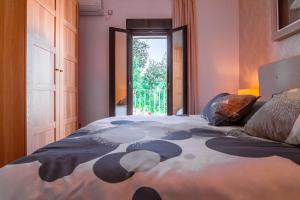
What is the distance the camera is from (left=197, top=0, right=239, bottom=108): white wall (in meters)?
3.59

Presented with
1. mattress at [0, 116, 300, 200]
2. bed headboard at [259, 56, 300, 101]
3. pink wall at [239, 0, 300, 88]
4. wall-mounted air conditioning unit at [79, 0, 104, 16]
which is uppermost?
wall-mounted air conditioning unit at [79, 0, 104, 16]

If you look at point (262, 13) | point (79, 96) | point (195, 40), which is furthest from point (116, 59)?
point (262, 13)

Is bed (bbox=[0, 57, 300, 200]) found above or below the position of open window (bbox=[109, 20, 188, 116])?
below

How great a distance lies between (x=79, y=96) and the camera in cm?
379

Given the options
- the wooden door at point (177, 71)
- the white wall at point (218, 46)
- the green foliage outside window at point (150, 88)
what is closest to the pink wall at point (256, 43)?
the white wall at point (218, 46)

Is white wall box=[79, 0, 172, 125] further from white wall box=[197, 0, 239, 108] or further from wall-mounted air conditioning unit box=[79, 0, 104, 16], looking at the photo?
white wall box=[197, 0, 239, 108]

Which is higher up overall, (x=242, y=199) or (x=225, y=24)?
(x=225, y=24)

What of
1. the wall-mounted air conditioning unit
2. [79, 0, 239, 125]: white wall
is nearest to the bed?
[79, 0, 239, 125]: white wall

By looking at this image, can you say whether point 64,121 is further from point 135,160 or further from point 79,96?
point 135,160

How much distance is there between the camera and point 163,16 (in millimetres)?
3725

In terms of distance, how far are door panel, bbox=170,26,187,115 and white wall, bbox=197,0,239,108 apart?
0.27 metres

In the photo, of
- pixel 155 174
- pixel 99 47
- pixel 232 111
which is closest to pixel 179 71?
pixel 99 47

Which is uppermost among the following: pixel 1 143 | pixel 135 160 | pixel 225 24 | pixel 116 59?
pixel 225 24

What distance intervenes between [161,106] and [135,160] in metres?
5.30
